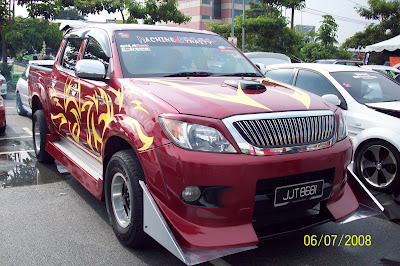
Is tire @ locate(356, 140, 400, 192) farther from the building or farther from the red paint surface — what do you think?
the building

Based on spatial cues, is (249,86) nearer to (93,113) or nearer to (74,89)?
(93,113)

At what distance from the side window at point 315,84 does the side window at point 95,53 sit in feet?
10.6

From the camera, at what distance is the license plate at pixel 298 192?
2.86m

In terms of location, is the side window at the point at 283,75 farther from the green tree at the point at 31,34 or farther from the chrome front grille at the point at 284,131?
the green tree at the point at 31,34

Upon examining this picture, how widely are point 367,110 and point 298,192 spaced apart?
2.80 metres

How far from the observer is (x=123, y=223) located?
339 cm

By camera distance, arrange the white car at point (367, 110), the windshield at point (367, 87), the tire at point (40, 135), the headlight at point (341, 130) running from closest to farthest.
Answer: the headlight at point (341, 130) < the white car at point (367, 110) < the windshield at point (367, 87) < the tire at point (40, 135)

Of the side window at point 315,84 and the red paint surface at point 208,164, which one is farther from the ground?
the side window at point 315,84

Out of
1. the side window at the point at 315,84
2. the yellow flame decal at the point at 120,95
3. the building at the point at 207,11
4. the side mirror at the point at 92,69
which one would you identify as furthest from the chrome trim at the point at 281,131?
the building at the point at 207,11

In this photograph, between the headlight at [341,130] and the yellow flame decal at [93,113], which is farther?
the headlight at [341,130]

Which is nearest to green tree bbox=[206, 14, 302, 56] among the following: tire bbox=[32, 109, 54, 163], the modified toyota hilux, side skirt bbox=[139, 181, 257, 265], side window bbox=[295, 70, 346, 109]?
side window bbox=[295, 70, 346, 109]

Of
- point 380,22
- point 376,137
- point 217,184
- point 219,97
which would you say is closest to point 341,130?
point 219,97

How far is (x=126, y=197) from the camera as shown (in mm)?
3414

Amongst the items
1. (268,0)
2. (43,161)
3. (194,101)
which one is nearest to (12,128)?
(43,161)
